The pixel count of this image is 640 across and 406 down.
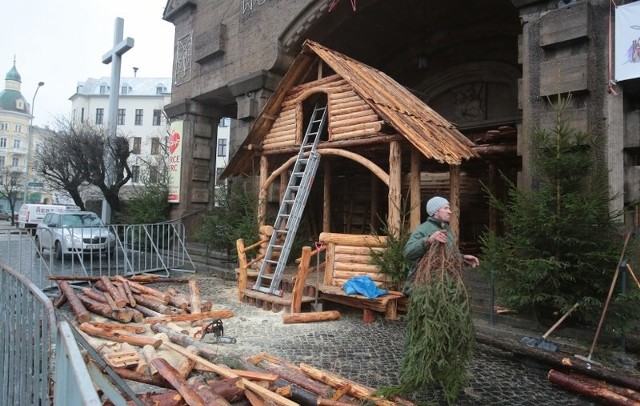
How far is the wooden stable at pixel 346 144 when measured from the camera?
7395 millimetres

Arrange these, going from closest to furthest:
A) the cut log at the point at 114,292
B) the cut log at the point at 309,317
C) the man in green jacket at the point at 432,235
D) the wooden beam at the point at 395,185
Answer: the man in green jacket at the point at 432,235 → the cut log at the point at 309,317 → the cut log at the point at 114,292 → the wooden beam at the point at 395,185

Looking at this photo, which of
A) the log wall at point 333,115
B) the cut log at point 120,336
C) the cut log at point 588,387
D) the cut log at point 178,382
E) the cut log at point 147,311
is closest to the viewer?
the cut log at point 178,382

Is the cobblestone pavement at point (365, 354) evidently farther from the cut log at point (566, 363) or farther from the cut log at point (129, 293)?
the cut log at point (129, 293)

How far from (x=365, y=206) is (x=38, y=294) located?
1041 centimetres

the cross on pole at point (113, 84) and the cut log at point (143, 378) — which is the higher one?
the cross on pole at point (113, 84)

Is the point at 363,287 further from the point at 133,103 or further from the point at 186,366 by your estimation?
the point at 133,103

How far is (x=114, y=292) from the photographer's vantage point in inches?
306

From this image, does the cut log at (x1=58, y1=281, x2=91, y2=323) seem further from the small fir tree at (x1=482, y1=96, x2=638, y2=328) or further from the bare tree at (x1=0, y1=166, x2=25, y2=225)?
the bare tree at (x1=0, y1=166, x2=25, y2=225)

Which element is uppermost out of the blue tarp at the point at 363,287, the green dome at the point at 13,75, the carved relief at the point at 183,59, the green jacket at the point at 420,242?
the green dome at the point at 13,75

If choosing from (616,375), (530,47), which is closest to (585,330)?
(616,375)

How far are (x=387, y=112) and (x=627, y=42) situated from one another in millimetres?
3720

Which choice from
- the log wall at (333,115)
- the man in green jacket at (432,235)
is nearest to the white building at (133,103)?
the log wall at (333,115)

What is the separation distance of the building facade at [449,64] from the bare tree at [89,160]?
3.94m

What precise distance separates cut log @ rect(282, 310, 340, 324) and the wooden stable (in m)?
0.28
